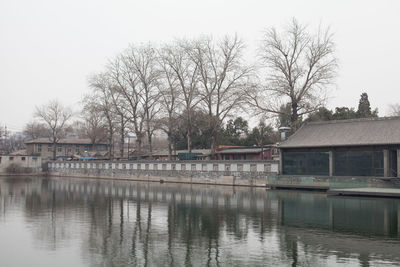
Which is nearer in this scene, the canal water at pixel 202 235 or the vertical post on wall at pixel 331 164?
the canal water at pixel 202 235

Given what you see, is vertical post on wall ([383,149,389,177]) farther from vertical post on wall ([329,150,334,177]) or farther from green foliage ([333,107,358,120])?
green foliage ([333,107,358,120])

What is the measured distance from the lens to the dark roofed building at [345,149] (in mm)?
41344

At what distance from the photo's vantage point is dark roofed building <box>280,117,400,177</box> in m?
41.3

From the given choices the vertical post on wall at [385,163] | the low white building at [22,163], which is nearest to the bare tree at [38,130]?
the low white building at [22,163]

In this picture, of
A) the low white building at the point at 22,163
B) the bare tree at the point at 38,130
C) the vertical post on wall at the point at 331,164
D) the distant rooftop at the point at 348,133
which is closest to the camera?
the distant rooftop at the point at 348,133

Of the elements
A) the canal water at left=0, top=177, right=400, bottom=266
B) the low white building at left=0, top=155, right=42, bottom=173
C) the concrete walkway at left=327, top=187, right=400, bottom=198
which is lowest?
the canal water at left=0, top=177, right=400, bottom=266

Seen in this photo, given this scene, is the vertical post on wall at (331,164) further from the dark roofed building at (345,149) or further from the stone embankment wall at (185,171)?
the stone embankment wall at (185,171)

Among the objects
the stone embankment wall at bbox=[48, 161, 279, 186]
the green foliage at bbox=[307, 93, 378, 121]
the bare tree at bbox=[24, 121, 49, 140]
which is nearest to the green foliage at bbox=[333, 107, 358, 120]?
the green foliage at bbox=[307, 93, 378, 121]

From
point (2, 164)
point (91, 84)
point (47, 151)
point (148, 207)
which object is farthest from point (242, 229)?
point (47, 151)

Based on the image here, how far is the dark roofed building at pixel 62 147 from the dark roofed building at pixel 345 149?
71154 mm

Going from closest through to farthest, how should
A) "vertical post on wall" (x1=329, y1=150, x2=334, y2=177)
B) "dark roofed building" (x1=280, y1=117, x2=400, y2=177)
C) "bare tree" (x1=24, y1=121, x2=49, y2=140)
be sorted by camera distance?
"dark roofed building" (x1=280, y1=117, x2=400, y2=177), "vertical post on wall" (x1=329, y1=150, x2=334, y2=177), "bare tree" (x1=24, y1=121, x2=49, y2=140)

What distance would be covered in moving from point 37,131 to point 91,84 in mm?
60062

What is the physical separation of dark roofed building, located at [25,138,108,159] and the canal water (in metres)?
80.7

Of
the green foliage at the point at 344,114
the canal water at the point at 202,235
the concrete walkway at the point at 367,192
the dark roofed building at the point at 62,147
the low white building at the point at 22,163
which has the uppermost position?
the green foliage at the point at 344,114
